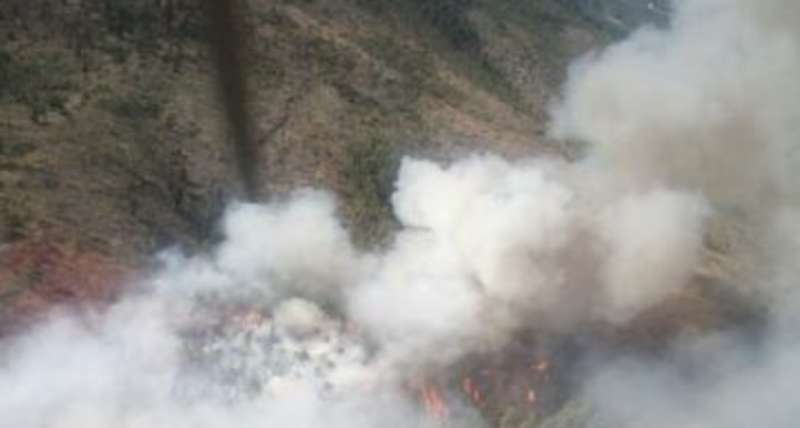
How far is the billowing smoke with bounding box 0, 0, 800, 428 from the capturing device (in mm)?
24250

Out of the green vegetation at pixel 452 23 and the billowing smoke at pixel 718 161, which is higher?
the green vegetation at pixel 452 23

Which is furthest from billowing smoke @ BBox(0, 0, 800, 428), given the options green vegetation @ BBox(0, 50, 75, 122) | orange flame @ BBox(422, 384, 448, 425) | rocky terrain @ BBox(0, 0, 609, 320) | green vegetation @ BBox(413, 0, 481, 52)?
green vegetation @ BBox(413, 0, 481, 52)

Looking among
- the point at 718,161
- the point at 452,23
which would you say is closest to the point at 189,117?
the point at 718,161

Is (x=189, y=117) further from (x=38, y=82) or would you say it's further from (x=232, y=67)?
(x=232, y=67)

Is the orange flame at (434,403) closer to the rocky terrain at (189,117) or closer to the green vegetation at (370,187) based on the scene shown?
the rocky terrain at (189,117)

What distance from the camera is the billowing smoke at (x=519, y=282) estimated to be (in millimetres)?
24250

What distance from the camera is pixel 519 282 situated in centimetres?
2789

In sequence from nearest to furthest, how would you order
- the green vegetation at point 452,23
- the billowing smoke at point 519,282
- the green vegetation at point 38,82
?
the billowing smoke at point 519,282 → the green vegetation at point 38,82 → the green vegetation at point 452,23

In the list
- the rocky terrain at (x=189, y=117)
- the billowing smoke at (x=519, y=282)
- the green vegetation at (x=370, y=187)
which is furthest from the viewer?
the green vegetation at (x=370, y=187)

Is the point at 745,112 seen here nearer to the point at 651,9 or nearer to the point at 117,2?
the point at 117,2

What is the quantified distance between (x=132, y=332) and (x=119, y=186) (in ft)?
35.9

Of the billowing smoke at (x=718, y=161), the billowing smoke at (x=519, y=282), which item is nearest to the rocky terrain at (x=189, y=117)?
the billowing smoke at (x=519, y=282)

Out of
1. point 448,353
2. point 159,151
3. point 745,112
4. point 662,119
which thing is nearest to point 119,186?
point 159,151

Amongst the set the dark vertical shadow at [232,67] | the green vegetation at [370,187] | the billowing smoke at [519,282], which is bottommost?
the dark vertical shadow at [232,67]
